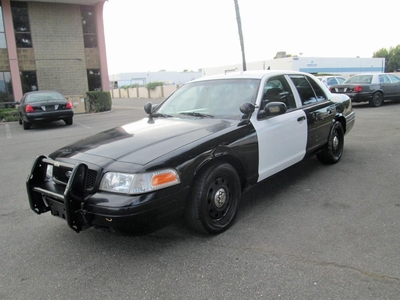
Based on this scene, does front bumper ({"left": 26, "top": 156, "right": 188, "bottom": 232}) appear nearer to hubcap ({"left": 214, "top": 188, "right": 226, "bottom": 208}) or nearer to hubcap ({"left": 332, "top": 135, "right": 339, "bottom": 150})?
hubcap ({"left": 214, "top": 188, "right": 226, "bottom": 208})

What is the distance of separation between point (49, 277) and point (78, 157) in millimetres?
1070

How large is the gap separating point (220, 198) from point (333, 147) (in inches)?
123

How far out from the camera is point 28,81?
68.5 feet

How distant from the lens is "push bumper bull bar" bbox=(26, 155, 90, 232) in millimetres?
2863

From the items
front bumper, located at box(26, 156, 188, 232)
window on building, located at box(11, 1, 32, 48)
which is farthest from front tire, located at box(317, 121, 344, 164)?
window on building, located at box(11, 1, 32, 48)

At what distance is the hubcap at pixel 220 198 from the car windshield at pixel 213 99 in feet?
3.11

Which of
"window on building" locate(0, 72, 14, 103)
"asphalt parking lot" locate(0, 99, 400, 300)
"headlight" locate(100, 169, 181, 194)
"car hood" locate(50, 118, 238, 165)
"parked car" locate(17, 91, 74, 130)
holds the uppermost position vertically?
"window on building" locate(0, 72, 14, 103)

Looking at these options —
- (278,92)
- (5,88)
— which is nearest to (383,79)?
(278,92)

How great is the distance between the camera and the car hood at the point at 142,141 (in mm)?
3105

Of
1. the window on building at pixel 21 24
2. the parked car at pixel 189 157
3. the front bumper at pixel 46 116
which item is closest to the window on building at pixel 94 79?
the window on building at pixel 21 24

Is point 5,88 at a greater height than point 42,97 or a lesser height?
greater

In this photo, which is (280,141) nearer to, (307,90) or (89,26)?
(307,90)

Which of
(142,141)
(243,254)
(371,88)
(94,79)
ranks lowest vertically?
(243,254)

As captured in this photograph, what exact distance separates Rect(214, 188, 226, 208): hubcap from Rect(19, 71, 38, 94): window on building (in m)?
20.7
